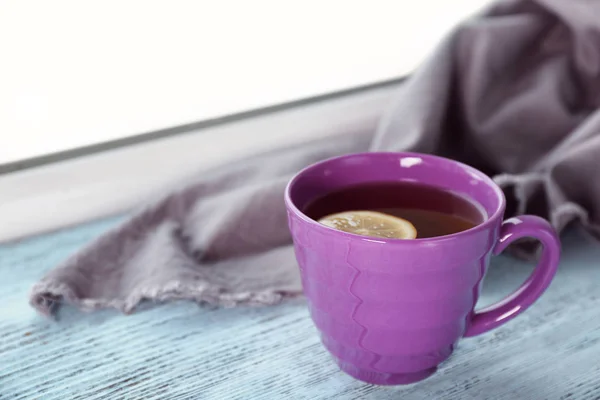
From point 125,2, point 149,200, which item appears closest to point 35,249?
point 149,200

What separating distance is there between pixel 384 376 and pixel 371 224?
3.6 inches

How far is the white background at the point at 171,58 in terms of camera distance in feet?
1.62

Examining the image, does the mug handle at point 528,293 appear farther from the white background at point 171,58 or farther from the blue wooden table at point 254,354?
the white background at point 171,58

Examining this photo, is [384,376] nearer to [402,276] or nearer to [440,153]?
[402,276]

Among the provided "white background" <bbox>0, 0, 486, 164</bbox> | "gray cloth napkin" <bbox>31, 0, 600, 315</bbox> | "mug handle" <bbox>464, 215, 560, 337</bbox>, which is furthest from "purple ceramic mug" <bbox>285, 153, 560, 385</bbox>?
"white background" <bbox>0, 0, 486, 164</bbox>

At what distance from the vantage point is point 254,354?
40 centimetres

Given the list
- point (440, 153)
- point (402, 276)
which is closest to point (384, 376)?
point (402, 276)

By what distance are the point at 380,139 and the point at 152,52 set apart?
0.22 m

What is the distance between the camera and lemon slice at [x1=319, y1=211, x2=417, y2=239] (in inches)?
13.5

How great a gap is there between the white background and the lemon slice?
0.27m

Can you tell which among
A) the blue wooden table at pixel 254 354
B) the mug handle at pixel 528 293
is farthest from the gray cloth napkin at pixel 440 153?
the mug handle at pixel 528 293

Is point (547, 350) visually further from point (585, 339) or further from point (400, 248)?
point (400, 248)

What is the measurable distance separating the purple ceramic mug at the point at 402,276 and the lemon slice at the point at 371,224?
0.02m

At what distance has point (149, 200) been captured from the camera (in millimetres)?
542
